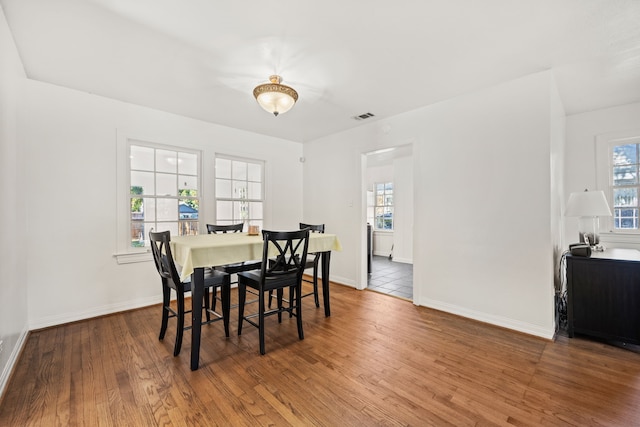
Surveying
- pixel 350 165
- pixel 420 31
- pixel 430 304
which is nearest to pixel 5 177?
pixel 420 31

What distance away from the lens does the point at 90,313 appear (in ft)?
10.4

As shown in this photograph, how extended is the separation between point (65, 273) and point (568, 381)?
4.69m

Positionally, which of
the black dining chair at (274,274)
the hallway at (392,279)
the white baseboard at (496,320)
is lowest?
the hallway at (392,279)

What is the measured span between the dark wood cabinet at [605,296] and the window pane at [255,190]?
13.8 ft

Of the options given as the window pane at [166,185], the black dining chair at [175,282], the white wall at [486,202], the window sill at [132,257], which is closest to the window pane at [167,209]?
the window pane at [166,185]

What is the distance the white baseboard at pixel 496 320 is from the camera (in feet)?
8.79

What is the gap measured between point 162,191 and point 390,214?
18.1 feet

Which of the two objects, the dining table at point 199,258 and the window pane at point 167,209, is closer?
the dining table at point 199,258

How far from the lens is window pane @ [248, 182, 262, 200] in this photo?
480 centimetres

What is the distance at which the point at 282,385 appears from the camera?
1.96 meters

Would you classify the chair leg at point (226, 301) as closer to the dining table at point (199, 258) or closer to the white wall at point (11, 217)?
the dining table at point (199, 258)

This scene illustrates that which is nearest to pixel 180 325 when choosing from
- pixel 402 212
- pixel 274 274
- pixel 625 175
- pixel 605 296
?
pixel 274 274

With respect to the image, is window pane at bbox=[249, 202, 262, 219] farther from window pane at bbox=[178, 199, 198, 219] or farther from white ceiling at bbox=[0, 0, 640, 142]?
white ceiling at bbox=[0, 0, 640, 142]

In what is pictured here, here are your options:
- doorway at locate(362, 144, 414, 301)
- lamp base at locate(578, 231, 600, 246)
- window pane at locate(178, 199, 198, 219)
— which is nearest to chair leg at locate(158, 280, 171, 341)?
window pane at locate(178, 199, 198, 219)
